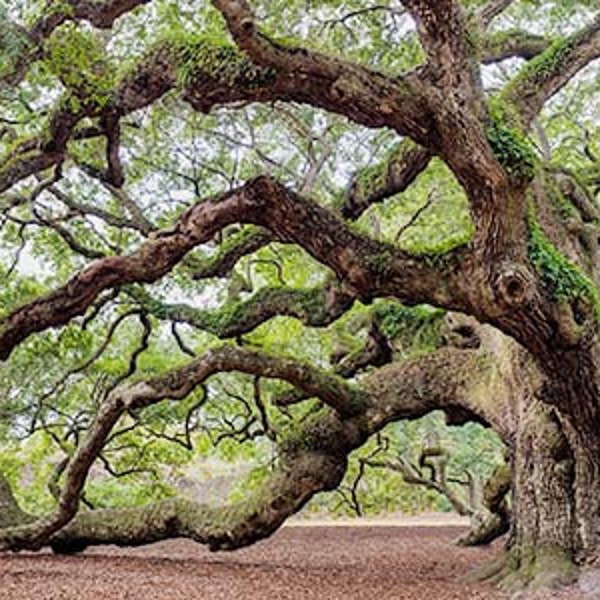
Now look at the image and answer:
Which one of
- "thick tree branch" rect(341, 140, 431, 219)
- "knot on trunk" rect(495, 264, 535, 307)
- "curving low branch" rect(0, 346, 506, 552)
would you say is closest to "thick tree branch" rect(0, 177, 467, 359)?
→ "knot on trunk" rect(495, 264, 535, 307)

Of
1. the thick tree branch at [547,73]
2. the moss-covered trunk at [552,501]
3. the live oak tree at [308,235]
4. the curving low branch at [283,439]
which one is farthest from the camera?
the thick tree branch at [547,73]

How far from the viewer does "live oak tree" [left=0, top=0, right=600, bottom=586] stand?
4844mm

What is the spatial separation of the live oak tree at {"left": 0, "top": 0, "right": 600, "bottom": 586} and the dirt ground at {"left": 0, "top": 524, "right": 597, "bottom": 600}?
1.34 feet

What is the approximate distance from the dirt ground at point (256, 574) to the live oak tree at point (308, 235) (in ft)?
1.34

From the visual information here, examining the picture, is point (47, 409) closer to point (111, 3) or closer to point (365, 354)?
point (365, 354)

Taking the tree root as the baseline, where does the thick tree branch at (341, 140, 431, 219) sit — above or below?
above

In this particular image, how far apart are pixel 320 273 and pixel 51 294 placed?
5828mm

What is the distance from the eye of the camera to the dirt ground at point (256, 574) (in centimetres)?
527

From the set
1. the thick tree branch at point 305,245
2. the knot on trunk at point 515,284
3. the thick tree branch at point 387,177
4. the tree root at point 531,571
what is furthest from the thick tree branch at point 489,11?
the tree root at point 531,571

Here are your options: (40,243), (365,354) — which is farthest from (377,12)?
(40,243)

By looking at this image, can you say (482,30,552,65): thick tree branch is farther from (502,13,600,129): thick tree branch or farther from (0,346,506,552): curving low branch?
(0,346,506,552): curving low branch

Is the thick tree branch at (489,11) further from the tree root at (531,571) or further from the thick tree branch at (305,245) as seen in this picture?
the tree root at (531,571)

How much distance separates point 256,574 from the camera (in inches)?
253

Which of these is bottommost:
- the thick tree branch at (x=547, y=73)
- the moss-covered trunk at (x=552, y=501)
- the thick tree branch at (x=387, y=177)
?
the moss-covered trunk at (x=552, y=501)
